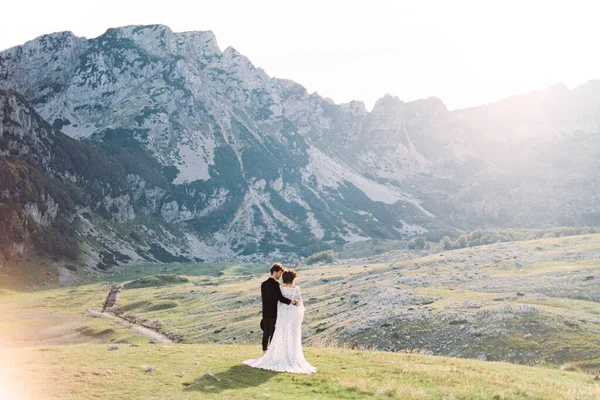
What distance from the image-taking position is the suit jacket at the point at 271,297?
82.5ft

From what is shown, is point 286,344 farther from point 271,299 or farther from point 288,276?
point 288,276

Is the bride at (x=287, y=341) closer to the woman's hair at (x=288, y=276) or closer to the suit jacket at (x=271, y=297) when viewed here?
the woman's hair at (x=288, y=276)

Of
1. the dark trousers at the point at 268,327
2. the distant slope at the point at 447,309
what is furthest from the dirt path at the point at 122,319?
A: the dark trousers at the point at 268,327

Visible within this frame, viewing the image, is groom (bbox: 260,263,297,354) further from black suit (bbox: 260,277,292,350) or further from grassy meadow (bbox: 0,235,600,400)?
grassy meadow (bbox: 0,235,600,400)

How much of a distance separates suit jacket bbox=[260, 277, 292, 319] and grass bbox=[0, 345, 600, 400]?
310 centimetres

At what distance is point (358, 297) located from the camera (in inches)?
3531

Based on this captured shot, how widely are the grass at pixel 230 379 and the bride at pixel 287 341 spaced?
86 cm

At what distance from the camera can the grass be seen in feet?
61.7

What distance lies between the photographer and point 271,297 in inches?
996

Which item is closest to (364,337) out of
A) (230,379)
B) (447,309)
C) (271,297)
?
(447,309)

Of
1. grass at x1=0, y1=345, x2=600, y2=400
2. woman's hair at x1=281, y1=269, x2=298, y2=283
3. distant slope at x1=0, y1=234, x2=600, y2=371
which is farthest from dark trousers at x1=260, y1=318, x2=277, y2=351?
distant slope at x1=0, y1=234, x2=600, y2=371

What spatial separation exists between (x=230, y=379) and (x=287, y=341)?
4.03 metres

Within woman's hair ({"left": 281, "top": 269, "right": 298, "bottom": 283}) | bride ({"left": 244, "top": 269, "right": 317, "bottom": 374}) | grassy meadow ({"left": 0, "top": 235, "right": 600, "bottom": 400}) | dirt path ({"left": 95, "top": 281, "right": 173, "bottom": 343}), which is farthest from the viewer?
dirt path ({"left": 95, "top": 281, "right": 173, "bottom": 343})

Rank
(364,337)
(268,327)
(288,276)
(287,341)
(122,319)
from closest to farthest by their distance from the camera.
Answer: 1. (287,341)
2. (288,276)
3. (268,327)
4. (364,337)
5. (122,319)
